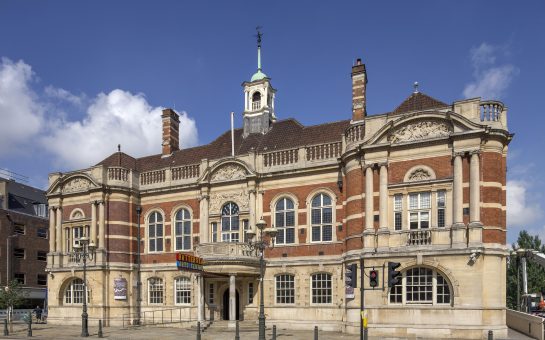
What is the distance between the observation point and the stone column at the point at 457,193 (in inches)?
923

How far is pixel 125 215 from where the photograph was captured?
1361 inches

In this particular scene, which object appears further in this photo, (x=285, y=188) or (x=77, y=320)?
(x=77, y=320)

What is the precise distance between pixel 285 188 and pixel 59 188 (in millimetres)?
16696

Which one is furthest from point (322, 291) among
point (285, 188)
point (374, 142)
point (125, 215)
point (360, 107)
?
point (125, 215)

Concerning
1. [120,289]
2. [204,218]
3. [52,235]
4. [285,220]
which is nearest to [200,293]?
[204,218]

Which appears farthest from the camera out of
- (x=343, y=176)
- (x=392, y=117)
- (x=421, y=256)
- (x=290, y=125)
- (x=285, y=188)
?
(x=290, y=125)

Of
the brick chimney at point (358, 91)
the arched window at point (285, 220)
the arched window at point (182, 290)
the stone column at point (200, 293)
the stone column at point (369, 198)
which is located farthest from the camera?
the arched window at point (182, 290)

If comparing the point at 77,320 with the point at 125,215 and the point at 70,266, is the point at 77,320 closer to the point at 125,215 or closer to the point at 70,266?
the point at 70,266

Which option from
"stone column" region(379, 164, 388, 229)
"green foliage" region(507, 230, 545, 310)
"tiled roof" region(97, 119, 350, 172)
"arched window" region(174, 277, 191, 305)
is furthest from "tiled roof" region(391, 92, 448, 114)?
"green foliage" region(507, 230, 545, 310)

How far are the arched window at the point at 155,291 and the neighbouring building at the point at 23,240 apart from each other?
55.5 feet

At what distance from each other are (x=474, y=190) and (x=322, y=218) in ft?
28.7

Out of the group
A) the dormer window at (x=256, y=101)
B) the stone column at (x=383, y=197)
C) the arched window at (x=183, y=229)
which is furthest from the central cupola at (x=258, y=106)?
the stone column at (x=383, y=197)

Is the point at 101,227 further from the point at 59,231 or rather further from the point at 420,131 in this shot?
the point at 420,131

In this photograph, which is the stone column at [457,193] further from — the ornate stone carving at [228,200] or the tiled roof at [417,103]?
the ornate stone carving at [228,200]
